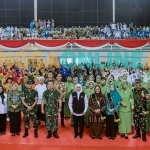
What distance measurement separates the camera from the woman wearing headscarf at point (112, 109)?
5.30 metres

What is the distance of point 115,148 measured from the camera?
493cm

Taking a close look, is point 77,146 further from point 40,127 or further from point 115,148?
point 40,127

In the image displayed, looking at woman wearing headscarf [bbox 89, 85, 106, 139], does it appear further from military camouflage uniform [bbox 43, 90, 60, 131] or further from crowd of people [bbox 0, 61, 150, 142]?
military camouflage uniform [bbox 43, 90, 60, 131]

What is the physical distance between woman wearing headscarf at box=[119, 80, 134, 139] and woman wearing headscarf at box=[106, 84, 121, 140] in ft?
0.44

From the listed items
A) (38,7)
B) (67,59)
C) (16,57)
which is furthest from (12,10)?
(67,59)

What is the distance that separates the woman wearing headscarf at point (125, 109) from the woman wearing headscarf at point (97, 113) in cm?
41

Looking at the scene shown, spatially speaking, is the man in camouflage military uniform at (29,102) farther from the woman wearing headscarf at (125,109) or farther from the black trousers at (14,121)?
the woman wearing headscarf at (125,109)

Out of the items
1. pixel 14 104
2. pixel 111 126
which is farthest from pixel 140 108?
pixel 14 104

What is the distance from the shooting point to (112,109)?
530 cm

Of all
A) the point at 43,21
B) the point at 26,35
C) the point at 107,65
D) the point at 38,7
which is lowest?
the point at 107,65

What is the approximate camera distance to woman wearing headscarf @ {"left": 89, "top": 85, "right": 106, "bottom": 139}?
17.5 ft

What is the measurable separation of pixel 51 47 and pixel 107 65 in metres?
3.76

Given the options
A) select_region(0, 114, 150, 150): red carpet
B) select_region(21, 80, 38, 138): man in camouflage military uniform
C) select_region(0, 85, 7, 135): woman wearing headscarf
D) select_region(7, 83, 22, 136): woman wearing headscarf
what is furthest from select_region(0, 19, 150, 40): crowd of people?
select_region(0, 114, 150, 150): red carpet

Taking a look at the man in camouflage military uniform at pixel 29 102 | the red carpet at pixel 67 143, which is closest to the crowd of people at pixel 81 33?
the man in camouflage military uniform at pixel 29 102
